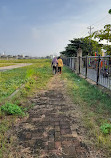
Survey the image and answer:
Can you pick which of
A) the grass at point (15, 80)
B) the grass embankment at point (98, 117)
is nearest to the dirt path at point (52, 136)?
the grass embankment at point (98, 117)

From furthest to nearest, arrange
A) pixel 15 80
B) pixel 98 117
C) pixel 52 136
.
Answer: pixel 15 80 → pixel 98 117 → pixel 52 136

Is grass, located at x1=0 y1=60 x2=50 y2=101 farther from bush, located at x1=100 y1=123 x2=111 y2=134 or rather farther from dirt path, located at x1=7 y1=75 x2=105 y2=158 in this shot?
bush, located at x1=100 y1=123 x2=111 y2=134

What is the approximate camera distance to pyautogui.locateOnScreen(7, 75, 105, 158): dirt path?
1.94 metres

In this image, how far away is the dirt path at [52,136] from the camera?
1938 mm

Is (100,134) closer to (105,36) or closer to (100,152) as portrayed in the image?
(100,152)

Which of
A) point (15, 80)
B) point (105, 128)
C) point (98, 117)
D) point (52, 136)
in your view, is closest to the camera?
point (52, 136)

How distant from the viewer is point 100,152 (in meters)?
1.94

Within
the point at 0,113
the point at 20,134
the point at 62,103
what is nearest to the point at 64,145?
the point at 20,134

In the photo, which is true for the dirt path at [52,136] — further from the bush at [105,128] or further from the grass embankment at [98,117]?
the bush at [105,128]

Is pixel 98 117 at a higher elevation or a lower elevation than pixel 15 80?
lower

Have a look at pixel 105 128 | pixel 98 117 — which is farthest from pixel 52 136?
pixel 98 117

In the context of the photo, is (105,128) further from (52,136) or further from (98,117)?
(52,136)

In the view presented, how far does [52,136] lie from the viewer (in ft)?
7.65

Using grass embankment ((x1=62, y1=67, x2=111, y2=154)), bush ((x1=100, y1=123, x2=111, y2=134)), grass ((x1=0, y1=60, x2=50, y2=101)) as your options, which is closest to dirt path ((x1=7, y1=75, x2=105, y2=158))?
grass embankment ((x1=62, y1=67, x2=111, y2=154))
